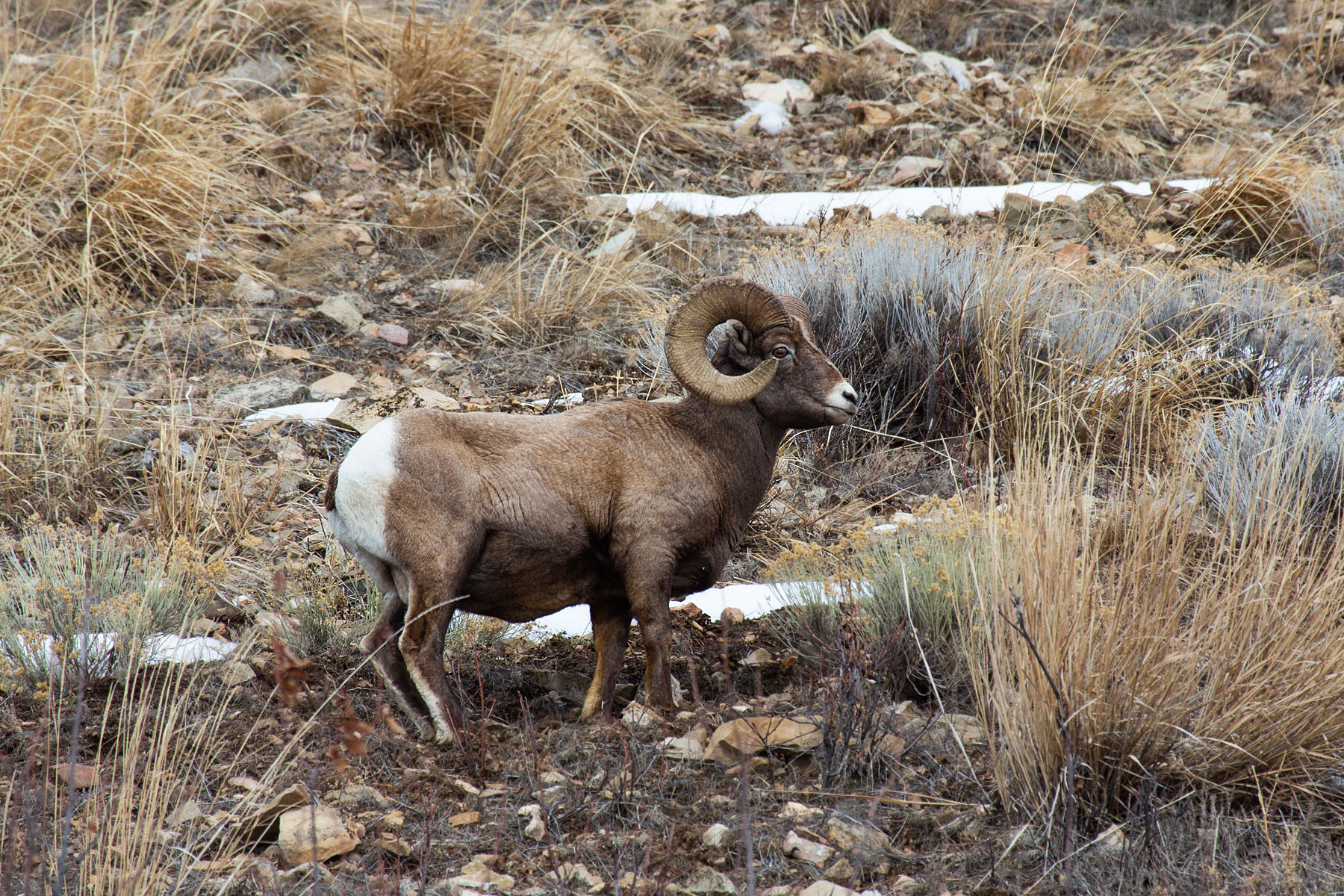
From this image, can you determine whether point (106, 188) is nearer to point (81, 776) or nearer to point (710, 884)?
point (81, 776)

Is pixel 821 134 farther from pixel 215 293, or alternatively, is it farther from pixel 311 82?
pixel 215 293

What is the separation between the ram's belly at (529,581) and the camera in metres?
4.52

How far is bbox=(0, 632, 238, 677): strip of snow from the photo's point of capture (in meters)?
4.67

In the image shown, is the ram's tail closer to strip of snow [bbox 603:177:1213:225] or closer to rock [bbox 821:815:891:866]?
rock [bbox 821:815:891:866]

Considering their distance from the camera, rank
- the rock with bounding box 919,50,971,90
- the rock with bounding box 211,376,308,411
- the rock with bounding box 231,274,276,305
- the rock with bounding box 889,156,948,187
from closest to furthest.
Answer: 1. the rock with bounding box 211,376,308,411
2. the rock with bounding box 231,274,276,305
3. the rock with bounding box 889,156,948,187
4. the rock with bounding box 919,50,971,90

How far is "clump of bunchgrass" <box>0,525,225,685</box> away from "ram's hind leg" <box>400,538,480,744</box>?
43.8 inches

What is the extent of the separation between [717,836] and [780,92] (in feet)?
36.5

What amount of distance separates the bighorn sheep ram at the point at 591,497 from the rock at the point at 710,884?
1125 millimetres

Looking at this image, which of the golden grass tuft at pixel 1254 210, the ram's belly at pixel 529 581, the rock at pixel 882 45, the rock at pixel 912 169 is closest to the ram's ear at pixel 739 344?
the ram's belly at pixel 529 581

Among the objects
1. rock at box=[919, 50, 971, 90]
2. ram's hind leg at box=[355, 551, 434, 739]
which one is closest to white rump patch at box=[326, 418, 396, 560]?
Result: ram's hind leg at box=[355, 551, 434, 739]

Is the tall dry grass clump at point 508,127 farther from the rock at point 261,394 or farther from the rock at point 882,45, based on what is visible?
the rock at point 882,45


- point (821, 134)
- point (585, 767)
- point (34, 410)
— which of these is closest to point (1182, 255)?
point (821, 134)

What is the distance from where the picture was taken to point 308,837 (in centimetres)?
351

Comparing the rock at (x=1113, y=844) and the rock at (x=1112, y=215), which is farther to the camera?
the rock at (x=1112, y=215)
